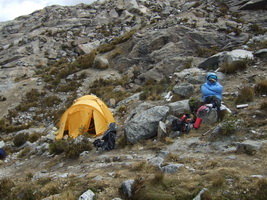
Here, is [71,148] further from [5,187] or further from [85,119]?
[85,119]

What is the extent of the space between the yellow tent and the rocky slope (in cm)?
90

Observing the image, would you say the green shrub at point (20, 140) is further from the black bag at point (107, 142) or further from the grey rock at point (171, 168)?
the grey rock at point (171, 168)

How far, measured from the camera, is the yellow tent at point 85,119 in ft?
39.2

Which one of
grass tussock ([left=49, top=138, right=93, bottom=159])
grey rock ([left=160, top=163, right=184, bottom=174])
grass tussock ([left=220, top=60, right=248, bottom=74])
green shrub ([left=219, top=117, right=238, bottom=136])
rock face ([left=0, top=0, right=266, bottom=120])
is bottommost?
grass tussock ([left=49, top=138, right=93, bottom=159])

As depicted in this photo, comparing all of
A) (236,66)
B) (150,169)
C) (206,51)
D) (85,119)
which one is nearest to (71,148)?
(85,119)

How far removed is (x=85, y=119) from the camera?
472 inches

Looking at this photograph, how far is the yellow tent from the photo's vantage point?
39.2ft

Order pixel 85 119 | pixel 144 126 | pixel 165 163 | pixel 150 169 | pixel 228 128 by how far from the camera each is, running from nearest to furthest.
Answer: pixel 150 169 → pixel 165 163 → pixel 228 128 → pixel 144 126 → pixel 85 119

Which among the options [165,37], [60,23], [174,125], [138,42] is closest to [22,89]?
[138,42]

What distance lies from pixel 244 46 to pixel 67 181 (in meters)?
13.8

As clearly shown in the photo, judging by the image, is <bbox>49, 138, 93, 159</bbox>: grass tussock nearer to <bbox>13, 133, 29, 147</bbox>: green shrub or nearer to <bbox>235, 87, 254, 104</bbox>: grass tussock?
<bbox>13, 133, 29, 147</bbox>: green shrub

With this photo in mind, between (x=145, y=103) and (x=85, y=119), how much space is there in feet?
10.2

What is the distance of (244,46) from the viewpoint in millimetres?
15312

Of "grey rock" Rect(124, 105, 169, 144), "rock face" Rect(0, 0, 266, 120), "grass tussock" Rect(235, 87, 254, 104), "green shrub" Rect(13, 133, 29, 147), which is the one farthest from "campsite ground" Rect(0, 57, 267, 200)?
"rock face" Rect(0, 0, 266, 120)
